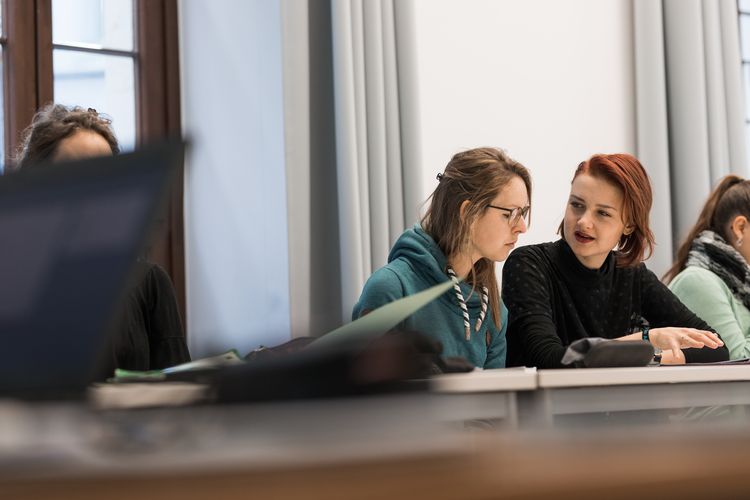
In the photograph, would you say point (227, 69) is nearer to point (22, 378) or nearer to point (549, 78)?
point (549, 78)

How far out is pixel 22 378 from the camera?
369 millimetres

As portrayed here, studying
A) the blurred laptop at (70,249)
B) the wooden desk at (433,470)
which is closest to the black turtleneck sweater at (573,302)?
the blurred laptop at (70,249)

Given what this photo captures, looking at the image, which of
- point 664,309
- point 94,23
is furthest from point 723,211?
point 94,23

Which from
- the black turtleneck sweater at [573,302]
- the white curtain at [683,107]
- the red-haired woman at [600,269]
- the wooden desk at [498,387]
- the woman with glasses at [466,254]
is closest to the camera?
the wooden desk at [498,387]

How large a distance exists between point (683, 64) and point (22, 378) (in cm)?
427

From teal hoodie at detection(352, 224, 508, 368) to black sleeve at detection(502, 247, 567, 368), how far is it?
6cm

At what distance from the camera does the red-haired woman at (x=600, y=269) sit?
2.86 meters

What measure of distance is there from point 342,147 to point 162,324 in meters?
1.37

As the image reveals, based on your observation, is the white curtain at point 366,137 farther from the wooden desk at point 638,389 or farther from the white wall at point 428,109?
the wooden desk at point 638,389

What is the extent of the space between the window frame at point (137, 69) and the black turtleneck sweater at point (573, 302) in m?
0.95

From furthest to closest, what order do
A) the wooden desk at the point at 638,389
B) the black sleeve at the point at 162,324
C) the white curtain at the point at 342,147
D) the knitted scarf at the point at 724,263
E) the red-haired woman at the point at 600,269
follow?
1. the white curtain at the point at 342,147
2. the knitted scarf at the point at 724,263
3. the red-haired woman at the point at 600,269
4. the black sleeve at the point at 162,324
5. the wooden desk at the point at 638,389

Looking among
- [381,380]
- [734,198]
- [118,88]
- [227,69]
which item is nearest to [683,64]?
[734,198]

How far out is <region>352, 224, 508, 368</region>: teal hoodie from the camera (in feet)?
Answer: 7.89

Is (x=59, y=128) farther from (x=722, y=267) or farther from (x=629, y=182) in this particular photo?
(x=722, y=267)
